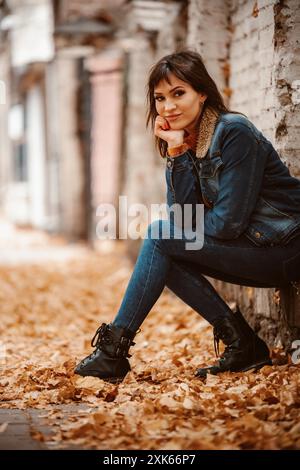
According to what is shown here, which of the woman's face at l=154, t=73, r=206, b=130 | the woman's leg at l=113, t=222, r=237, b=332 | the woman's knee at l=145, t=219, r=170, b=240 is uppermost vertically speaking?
the woman's face at l=154, t=73, r=206, b=130

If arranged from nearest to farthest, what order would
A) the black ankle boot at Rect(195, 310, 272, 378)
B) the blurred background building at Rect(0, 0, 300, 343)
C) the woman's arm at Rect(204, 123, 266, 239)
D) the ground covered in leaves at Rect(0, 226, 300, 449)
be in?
the ground covered in leaves at Rect(0, 226, 300, 449) → the woman's arm at Rect(204, 123, 266, 239) → the black ankle boot at Rect(195, 310, 272, 378) → the blurred background building at Rect(0, 0, 300, 343)

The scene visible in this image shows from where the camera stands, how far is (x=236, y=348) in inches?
170

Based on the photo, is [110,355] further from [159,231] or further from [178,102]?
[178,102]

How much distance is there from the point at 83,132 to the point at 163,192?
7014 millimetres

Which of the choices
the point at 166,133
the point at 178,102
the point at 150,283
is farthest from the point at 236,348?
the point at 178,102

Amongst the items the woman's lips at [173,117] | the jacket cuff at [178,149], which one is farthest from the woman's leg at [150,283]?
the woman's lips at [173,117]

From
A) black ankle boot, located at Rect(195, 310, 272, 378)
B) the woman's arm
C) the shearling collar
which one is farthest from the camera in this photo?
black ankle boot, located at Rect(195, 310, 272, 378)

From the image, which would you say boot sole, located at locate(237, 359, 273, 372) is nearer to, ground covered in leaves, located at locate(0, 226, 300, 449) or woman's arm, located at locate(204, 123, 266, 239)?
ground covered in leaves, located at locate(0, 226, 300, 449)

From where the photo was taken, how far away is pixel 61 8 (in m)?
13.5

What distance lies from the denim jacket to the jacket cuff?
136mm

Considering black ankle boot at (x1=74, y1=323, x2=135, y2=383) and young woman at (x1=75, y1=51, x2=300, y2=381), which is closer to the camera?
young woman at (x1=75, y1=51, x2=300, y2=381)

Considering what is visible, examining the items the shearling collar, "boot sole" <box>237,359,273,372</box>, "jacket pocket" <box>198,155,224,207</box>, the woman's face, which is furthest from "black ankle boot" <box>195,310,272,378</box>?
the woman's face

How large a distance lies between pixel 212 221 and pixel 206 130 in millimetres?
538

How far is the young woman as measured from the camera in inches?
158
